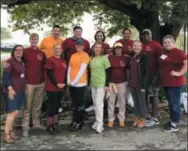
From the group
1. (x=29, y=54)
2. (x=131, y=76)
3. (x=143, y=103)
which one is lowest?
(x=143, y=103)

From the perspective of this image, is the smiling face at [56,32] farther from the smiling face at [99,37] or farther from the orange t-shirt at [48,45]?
the smiling face at [99,37]

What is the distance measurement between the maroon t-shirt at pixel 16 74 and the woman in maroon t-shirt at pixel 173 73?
263 centimetres

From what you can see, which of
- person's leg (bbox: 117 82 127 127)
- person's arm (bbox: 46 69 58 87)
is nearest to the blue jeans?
person's leg (bbox: 117 82 127 127)

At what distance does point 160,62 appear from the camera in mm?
6344

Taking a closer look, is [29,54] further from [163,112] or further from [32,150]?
[163,112]

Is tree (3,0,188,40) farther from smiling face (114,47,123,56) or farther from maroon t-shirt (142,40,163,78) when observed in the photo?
smiling face (114,47,123,56)

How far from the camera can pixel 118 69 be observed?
6438 mm

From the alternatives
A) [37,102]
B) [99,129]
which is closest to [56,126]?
[37,102]

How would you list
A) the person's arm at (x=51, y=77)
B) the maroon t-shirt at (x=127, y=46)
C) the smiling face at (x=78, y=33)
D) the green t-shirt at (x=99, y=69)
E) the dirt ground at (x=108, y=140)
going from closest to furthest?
the dirt ground at (x=108, y=140)
the person's arm at (x=51, y=77)
the green t-shirt at (x=99, y=69)
the smiling face at (x=78, y=33)
the maroon t-shirt at (x=127, y=46)

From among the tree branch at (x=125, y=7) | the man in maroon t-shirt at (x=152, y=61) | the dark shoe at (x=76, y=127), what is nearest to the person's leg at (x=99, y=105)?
the dark shoe at (x=76, y=127)

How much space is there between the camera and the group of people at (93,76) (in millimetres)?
5996

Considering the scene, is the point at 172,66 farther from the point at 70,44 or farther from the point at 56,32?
the point at 56,32

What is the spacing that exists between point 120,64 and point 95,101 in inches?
34.6

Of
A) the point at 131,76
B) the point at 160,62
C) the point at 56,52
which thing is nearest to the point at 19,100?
the point at 56,52
